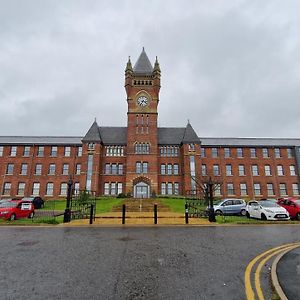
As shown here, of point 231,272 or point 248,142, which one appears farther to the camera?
point 248,142

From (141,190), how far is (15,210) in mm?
23631

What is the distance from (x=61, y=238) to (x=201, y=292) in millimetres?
7482

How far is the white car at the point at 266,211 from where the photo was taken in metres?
15.8

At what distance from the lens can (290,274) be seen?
530 cm

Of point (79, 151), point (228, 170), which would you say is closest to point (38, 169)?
point (79, 151)

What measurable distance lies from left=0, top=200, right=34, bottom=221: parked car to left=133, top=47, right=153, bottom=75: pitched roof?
3385 cm

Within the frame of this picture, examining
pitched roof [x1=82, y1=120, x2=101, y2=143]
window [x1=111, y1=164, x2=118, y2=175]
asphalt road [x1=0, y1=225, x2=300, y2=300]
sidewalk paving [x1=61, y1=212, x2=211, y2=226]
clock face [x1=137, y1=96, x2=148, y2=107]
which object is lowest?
asphalt road [x1=0, y1=225, x2=300, y2=300]

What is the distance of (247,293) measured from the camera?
14.1ft

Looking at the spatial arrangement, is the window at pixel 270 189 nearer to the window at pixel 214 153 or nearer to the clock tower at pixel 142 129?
the window at pixel 214 153

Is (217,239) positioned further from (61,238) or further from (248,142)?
(248,142)

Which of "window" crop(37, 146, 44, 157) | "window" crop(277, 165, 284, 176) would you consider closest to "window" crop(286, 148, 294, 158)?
"window" crop(277, 165, 284, 176)

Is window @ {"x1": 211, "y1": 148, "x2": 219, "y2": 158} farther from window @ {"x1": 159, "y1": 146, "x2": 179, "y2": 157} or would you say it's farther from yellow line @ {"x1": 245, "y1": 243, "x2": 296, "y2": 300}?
yellow line @ {"x1": 245, "y1": 243, "x2": 296, "y2": 300}

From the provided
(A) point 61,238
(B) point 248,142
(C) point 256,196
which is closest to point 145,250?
(A) point 61,238

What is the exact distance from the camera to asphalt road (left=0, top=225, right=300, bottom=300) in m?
4.39
